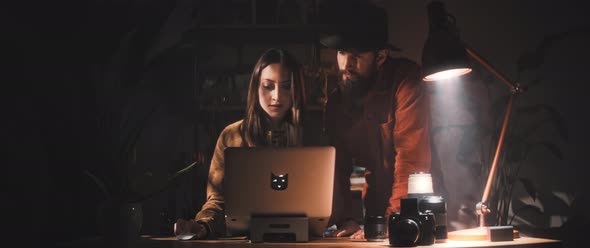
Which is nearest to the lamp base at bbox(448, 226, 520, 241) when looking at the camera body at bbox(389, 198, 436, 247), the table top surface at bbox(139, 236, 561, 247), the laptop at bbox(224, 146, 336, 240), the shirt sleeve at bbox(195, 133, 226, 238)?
the table top surface at bbox(139, 236, 561, 247)

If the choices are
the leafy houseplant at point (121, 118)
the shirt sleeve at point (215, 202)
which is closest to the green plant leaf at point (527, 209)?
the shirt sleeve at point (215, 202)

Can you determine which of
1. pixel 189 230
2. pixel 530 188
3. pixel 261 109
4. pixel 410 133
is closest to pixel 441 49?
pixel 410 133

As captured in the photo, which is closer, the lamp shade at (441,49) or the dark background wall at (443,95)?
the lamp shade at (441,49)

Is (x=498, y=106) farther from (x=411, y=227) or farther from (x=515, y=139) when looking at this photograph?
(x=411, y=227)

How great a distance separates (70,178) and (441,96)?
2.12m

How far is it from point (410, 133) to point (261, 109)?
85 cm

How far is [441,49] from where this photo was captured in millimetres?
2402

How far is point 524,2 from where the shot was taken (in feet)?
11.8

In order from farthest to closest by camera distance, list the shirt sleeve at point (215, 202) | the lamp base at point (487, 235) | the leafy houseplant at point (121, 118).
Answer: the leafy houseplant at point (121, 118)
the shirt sleeve at point (215, 202)
the lamp base at point (487, 235)

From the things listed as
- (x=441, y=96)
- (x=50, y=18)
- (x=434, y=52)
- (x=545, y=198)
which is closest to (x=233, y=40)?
(x=50, y=18)

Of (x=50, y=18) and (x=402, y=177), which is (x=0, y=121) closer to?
(x=50, y=18)

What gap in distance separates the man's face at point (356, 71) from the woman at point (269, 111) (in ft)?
1.03

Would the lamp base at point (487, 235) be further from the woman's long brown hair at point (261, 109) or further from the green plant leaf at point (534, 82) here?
the green plant leaf at point (534, 82)

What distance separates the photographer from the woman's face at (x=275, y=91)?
3158mm
